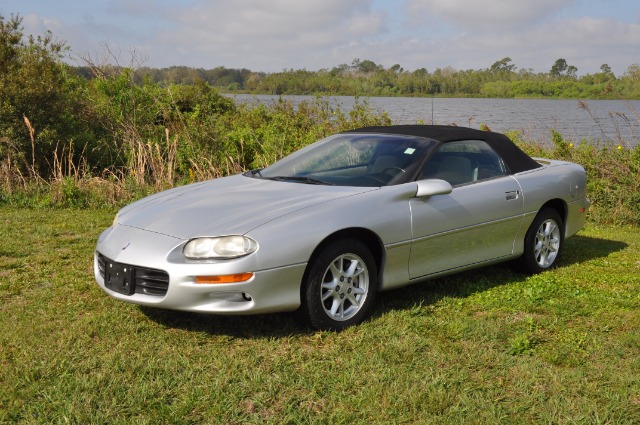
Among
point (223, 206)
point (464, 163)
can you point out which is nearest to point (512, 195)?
point (464, 163)

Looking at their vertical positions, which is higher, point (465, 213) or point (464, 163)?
point (464, 163)

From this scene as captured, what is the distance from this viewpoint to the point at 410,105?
626 inches

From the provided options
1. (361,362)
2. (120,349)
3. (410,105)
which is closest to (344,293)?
(361,362)

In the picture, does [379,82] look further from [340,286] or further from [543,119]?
[340,286]

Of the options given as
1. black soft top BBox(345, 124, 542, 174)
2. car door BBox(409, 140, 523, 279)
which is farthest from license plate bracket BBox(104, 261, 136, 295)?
black soft top BBox(345, 124, 542, 174)

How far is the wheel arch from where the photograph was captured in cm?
471

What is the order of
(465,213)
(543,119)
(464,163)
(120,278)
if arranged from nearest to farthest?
1. (120,278)
2. (465,213)
3. (464,163)
4. (543,119)

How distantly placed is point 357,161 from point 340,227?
45.8 inches

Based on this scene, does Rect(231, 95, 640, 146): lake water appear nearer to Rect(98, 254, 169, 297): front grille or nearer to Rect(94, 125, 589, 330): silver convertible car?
Rect(94, 125, 589, 330): silver convertible car

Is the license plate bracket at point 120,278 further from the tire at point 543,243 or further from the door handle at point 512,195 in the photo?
the tire at point 543,243

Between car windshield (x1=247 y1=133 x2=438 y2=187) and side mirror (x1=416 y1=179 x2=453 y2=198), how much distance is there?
185 millimetres

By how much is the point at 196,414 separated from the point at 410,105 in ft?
42.8

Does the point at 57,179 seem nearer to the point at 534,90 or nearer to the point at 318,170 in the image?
the point at 318,170

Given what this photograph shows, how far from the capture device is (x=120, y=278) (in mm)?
4719
